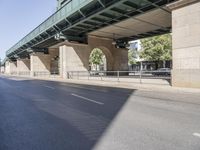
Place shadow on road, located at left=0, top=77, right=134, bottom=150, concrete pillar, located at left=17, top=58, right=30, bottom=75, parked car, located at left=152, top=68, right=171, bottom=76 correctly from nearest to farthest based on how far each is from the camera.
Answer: shadow on road, located at left=0, top=77, right=134, bottom=150 → parked car, located at left=152, top=68, right=171, bottom=76 → concrete pillar, located at left=17, top=58, right=30, bottom=75

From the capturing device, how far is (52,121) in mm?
6910

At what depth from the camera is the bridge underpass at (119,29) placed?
16.0 metres

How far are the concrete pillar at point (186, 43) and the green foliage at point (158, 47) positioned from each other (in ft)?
110

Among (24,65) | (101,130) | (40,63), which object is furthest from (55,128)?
(24,65)

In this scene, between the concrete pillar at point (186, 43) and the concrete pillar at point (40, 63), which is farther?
the concrete pillar at point (40, 63)

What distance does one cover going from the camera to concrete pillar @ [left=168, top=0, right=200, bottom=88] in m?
15.5

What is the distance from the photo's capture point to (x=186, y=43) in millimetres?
16094

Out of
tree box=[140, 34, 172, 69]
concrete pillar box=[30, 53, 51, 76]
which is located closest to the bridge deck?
concrete pillar box=[30, 53, 51, 76]

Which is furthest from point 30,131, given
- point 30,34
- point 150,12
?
point 30,34

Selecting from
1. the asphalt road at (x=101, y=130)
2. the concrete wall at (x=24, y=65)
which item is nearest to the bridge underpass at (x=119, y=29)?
the asphalt road at (x=101, y=130)

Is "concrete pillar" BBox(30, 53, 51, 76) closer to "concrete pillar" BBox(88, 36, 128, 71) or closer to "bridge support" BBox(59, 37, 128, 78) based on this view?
"bridge support" BBox(59, 37, 128, 78)

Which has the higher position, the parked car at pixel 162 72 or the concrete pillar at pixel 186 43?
the concrete pillar at pixel 186 43

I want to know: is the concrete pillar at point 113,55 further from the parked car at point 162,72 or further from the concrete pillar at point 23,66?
the concrete pillar at point 23,66

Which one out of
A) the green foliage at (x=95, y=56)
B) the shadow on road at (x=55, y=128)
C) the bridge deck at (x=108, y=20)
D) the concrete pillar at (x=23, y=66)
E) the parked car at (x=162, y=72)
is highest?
the bridge deck at (x=108, y=20)
